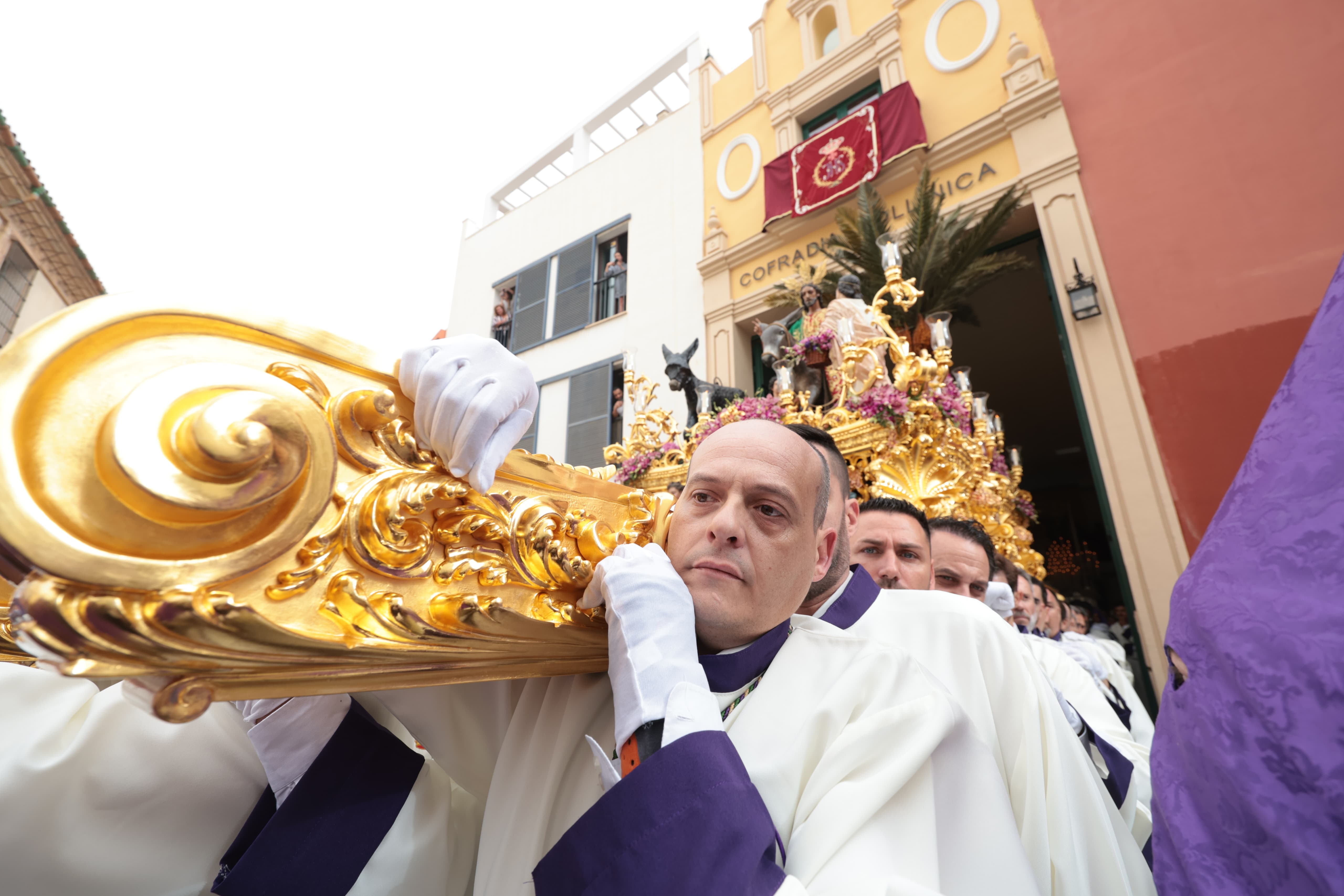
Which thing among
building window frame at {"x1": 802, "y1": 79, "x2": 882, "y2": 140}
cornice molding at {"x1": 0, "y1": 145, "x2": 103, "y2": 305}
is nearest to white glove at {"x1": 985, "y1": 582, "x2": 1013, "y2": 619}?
building window frame at {"x1": 802, "y1": 79, "x2": 882, "y2": 140}

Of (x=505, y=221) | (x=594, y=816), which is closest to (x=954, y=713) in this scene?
(x=594, y=816)

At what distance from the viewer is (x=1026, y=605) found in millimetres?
4074

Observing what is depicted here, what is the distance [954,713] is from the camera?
1.14m

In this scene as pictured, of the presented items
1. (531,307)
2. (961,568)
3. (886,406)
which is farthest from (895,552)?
(531,307)

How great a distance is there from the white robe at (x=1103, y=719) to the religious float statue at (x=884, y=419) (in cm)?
143

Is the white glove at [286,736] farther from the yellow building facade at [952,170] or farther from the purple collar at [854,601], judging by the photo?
the yellow building facade at [952,170]

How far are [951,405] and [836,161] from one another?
5.39 meters

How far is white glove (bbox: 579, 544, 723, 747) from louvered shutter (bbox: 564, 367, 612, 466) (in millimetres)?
8551

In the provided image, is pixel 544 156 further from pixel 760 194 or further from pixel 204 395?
pixel 204 395

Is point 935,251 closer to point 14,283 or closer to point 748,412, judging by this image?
point 748,412

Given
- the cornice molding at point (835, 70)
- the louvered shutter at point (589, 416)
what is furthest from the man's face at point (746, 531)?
the cornice molding at point (835, 70)

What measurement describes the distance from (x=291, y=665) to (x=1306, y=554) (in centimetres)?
123

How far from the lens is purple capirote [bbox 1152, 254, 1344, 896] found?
645mm

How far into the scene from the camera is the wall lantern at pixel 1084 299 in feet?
19.5
